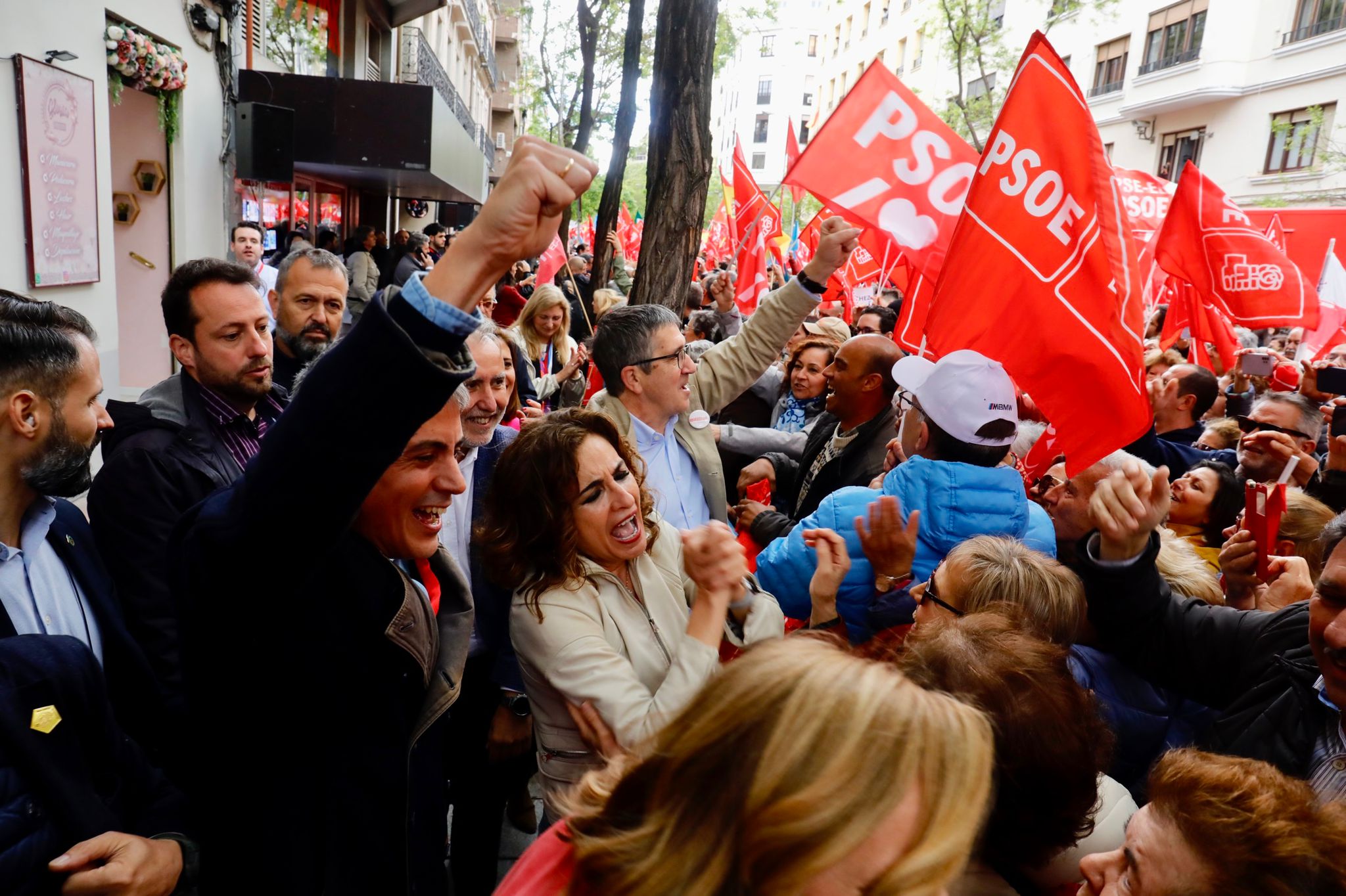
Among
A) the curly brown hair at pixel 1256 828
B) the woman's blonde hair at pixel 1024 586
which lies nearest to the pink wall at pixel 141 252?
the woman's blonde hair at pixel 1024 586

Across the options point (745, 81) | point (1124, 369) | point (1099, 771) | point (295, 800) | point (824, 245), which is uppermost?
point (745, 81)

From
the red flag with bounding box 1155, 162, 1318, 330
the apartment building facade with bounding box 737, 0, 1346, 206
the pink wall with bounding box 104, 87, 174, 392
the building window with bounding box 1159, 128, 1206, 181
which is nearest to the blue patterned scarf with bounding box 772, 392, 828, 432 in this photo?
the red flag with bounding box 1155, 162, 1318, 330

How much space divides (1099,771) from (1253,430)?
320 centimetres

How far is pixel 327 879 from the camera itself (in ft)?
5.10

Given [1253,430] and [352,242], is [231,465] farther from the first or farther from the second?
[352,242]

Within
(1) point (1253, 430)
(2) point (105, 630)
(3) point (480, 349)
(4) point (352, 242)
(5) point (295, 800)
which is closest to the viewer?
(5) point (295, 800)

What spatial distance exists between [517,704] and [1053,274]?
7.49 ft

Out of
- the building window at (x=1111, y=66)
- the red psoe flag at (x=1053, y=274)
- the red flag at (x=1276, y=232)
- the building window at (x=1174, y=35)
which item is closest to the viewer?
the red psoe flag at (x=1053, y=274)

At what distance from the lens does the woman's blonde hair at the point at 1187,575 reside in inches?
92.5

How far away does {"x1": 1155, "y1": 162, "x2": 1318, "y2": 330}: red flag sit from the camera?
596cm

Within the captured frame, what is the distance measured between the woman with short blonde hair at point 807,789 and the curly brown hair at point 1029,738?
0.46 metres

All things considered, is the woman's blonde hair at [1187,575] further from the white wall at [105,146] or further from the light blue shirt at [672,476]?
the white wall at [105,146]

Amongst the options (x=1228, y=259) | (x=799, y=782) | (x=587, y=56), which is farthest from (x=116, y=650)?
(x=587, y=56)

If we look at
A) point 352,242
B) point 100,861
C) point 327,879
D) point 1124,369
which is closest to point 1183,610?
point 1124,369
